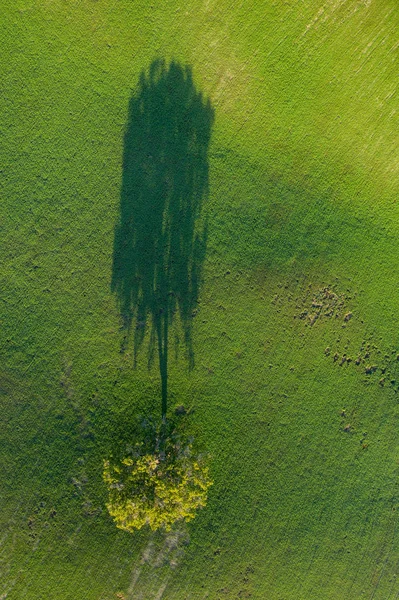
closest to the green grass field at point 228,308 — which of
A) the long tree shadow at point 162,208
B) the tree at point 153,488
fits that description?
the long tree shadow at point 162,208

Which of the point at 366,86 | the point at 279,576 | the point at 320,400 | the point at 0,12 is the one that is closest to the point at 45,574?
the point at 279,576

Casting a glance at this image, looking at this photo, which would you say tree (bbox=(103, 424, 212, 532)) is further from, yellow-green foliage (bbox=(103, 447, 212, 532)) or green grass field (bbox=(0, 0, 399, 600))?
green grass field (bbox=(0, 0, 399, 600))

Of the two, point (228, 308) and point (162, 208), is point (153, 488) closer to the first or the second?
point (228, 308)

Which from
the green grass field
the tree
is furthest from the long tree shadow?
the tree

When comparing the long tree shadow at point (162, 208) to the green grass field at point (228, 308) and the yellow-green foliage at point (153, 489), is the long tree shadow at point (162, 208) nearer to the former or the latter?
the green grass field at point (228, 308)

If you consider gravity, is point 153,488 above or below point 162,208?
below

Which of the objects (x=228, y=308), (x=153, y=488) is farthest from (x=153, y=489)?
(x=228, y=308)

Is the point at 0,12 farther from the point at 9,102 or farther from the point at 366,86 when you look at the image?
the point at 366,86
